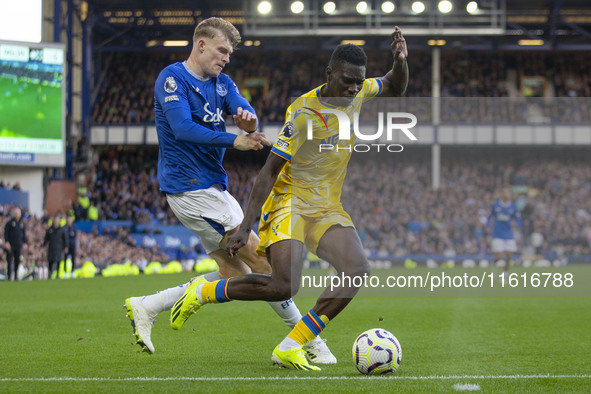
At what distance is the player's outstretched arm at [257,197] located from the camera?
5.49 m

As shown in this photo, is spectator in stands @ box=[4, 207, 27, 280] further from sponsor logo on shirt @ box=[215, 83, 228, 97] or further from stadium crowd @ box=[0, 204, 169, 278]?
sponsor logo on shirt @ box=[215, 83, 228, 97]

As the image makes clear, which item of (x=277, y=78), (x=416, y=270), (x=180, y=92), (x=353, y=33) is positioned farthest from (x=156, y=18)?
(x=180, y=92)

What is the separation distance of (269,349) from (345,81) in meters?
2.55

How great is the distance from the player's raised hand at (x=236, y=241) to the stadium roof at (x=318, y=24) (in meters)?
27.1

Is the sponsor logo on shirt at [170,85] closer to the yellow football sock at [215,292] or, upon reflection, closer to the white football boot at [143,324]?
the yellow football sock at [215,292]

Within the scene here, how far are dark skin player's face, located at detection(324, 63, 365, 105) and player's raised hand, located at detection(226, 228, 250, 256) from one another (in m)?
1.12

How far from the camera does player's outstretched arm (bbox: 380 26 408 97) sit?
233 inches

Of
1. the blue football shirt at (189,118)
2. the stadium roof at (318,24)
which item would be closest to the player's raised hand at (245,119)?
the blue football shirt at (189,118)

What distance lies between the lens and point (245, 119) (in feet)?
18.9

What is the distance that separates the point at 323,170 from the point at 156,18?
33.5 meters

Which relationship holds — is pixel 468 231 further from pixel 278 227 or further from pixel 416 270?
pixel 278 227

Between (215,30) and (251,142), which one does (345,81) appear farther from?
(215,30)

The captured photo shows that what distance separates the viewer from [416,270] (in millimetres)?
10547

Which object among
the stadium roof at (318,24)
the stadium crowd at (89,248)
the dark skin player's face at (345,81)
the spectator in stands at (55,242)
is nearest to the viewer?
the dark skin player's face at (345,81)
